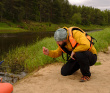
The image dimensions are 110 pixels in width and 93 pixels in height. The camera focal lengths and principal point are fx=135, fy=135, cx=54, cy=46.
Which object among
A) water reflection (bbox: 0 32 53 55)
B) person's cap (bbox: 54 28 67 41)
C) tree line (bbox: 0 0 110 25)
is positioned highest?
tree line (bbox: 0 0 110 25)

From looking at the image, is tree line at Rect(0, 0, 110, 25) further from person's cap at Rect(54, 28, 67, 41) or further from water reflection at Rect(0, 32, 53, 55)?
person's cap at Rect(54, 28, 67, 41)

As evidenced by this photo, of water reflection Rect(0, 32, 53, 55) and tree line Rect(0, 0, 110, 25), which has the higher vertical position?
tree line Rect(0, 0, 110, 25)

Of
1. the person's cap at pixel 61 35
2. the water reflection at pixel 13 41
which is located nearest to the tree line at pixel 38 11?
the water reflection at pixel 13 41

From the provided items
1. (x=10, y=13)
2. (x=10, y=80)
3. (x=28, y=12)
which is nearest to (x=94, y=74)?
(x=10, y=80)

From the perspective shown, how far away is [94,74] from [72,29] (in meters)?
1.49

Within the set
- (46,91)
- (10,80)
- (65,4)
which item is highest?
(65,4)

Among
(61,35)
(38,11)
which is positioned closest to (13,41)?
(61,35)

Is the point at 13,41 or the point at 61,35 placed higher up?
the point at 61,35

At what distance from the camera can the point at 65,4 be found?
54.1m

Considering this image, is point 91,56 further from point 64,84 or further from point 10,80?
point 10,80

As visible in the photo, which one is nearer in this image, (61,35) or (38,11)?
(61,35)

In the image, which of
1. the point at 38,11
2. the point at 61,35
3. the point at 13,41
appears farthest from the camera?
the point at 38,11

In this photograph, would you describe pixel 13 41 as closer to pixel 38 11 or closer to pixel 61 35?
pixel 61 35

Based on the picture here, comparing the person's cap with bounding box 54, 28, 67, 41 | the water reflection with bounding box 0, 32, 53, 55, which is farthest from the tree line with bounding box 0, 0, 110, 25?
the person's cap with bounding box 54, 28, 67, 41
